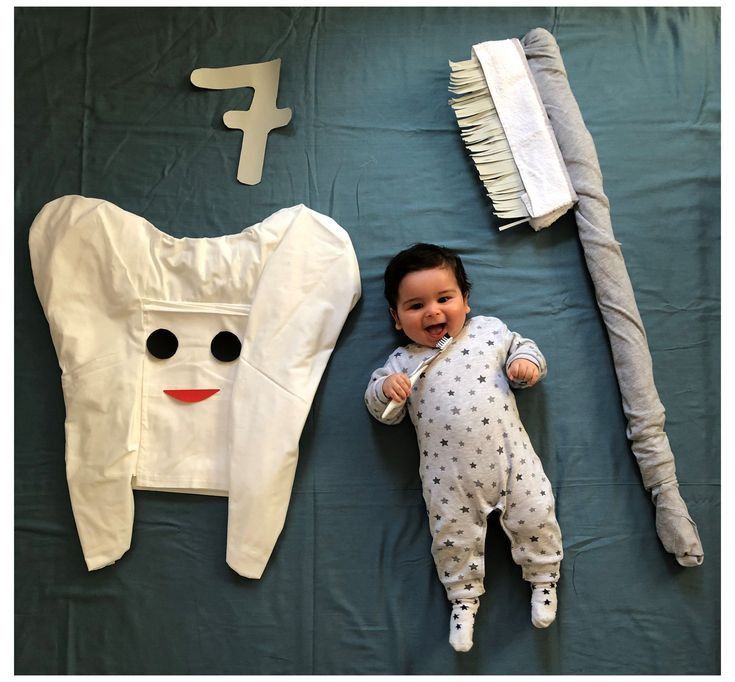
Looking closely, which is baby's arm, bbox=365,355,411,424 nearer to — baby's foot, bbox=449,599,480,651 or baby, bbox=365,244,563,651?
baby, bbox=365,244,563,651

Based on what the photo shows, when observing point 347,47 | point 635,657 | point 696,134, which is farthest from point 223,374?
point 696,134

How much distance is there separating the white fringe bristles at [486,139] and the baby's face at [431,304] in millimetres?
223

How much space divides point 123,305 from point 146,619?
57 cm

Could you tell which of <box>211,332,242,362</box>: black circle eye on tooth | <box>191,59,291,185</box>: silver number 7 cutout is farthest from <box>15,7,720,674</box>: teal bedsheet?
<box>211,332,242,362</box>: black circle eye on tooth

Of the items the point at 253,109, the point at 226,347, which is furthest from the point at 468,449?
the point at 253,109

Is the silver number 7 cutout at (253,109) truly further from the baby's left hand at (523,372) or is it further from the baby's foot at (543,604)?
the baby's foot at (543,604)

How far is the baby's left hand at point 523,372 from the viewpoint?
1184 mm

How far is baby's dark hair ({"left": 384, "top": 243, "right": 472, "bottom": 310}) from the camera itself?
4.04 ft

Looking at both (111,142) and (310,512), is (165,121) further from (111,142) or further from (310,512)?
(310,512)

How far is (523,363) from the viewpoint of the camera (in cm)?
119

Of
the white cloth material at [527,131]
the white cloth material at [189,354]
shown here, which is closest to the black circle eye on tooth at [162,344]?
the white cloth material at [189,354]

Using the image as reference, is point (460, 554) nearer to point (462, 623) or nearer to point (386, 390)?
point (462, 623)

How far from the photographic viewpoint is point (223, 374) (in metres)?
1.29

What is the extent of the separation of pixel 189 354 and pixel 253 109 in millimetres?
527
